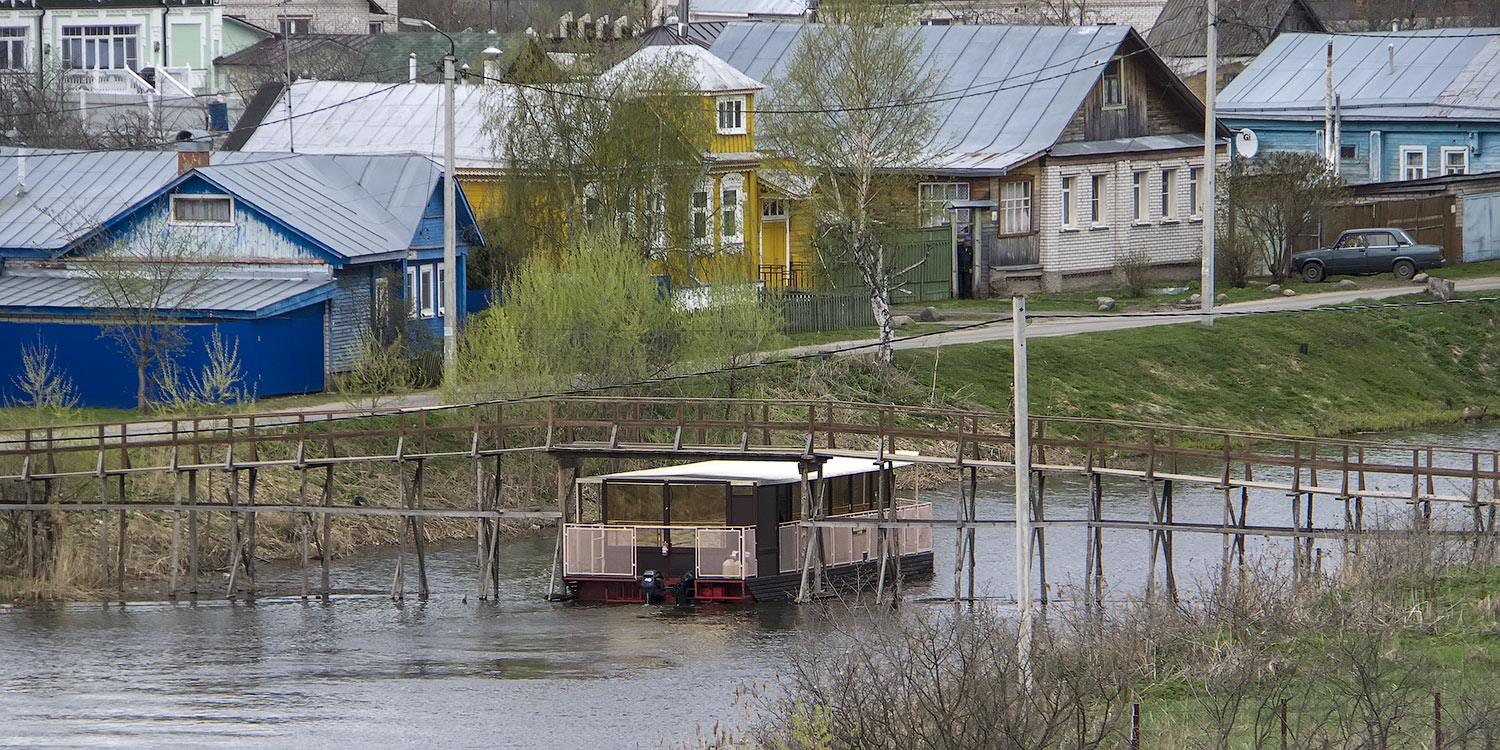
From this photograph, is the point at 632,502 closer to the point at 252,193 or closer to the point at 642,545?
the point at 642,545

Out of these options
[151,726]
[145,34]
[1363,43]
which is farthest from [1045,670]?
[145,34]

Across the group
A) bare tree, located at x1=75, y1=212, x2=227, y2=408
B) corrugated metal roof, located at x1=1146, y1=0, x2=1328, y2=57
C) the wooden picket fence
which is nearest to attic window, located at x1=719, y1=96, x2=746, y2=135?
the wooden picket fence

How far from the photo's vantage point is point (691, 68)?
54.3 meters

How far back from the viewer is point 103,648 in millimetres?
33219

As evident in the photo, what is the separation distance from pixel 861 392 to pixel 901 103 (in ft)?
25.2

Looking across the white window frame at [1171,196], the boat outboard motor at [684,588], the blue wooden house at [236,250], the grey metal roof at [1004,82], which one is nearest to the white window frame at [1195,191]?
the white window frame at [1171,196]

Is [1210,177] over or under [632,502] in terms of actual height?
over

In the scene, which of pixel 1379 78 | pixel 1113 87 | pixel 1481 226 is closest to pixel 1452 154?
pixel 1379 78

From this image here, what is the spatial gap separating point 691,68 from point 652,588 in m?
22.0

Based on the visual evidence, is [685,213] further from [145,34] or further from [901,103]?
[145,34]

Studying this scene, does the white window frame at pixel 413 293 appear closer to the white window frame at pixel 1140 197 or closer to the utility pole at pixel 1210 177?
the utility pole at pixel 1210 177

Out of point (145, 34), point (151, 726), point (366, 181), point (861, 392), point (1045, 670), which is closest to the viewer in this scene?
point (1045, 670)

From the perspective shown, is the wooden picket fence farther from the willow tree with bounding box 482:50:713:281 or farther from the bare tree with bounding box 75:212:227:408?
the bare tree with bounding box 75:212:227:408

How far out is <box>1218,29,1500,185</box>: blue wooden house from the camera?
2751 inches
